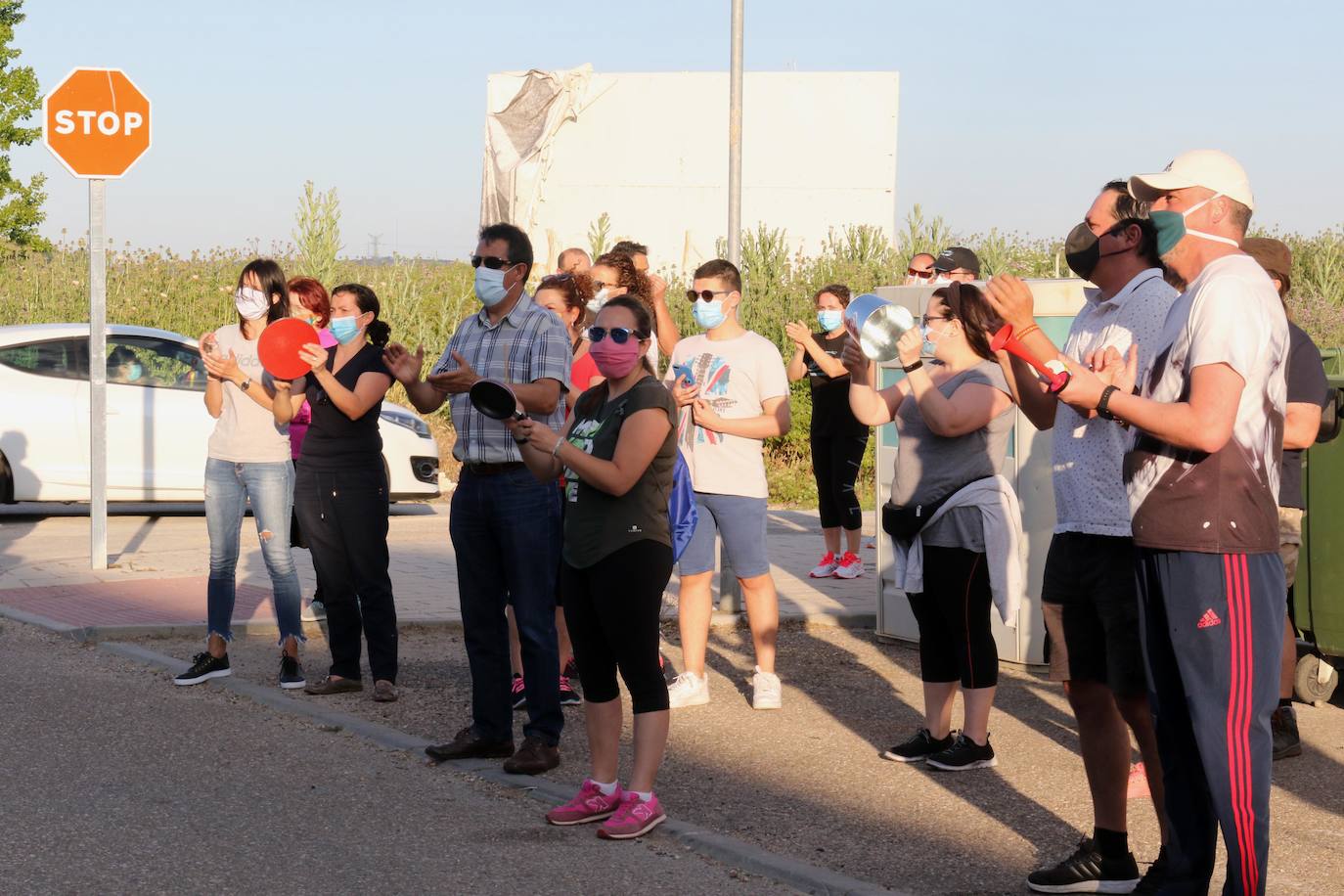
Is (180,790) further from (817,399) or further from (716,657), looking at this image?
(817,399)

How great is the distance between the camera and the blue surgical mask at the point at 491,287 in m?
6.58

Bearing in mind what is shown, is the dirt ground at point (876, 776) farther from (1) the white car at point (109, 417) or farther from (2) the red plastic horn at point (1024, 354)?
(1) the white car at point (109, 417)

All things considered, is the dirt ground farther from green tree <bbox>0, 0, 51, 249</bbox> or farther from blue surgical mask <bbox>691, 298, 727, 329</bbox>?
green tree <bbox>0, 0, 51, 249</bbox>

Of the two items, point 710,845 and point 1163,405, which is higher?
point 1163,405

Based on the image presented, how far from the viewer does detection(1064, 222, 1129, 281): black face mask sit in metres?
4.80

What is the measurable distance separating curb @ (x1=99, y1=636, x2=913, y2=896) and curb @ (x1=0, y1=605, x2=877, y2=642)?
0.61 ft

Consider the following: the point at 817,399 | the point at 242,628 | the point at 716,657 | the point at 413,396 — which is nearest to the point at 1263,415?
the point at 413,396

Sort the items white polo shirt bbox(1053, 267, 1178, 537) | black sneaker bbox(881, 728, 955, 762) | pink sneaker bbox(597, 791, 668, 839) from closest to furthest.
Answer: white polo shirt bbox(1053, 267, 1178, 537), pink sneaker bbox(597, 791, 668, 839), black sneaker bbox(881, 728, 955, 762)

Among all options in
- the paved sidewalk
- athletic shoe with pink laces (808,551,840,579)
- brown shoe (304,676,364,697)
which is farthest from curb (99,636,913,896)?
athletic shoe with pink laces (808,551,840,579)

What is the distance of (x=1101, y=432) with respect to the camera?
16.3 feet

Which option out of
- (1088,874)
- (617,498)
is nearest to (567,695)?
(617,498)

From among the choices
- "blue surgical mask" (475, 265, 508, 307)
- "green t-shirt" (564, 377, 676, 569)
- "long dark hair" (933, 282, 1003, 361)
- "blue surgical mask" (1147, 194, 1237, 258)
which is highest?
"blue surgical mask" (1147, 194, 1237, 258)

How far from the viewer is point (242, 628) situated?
372 inches

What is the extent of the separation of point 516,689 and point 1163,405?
14.5 feet
